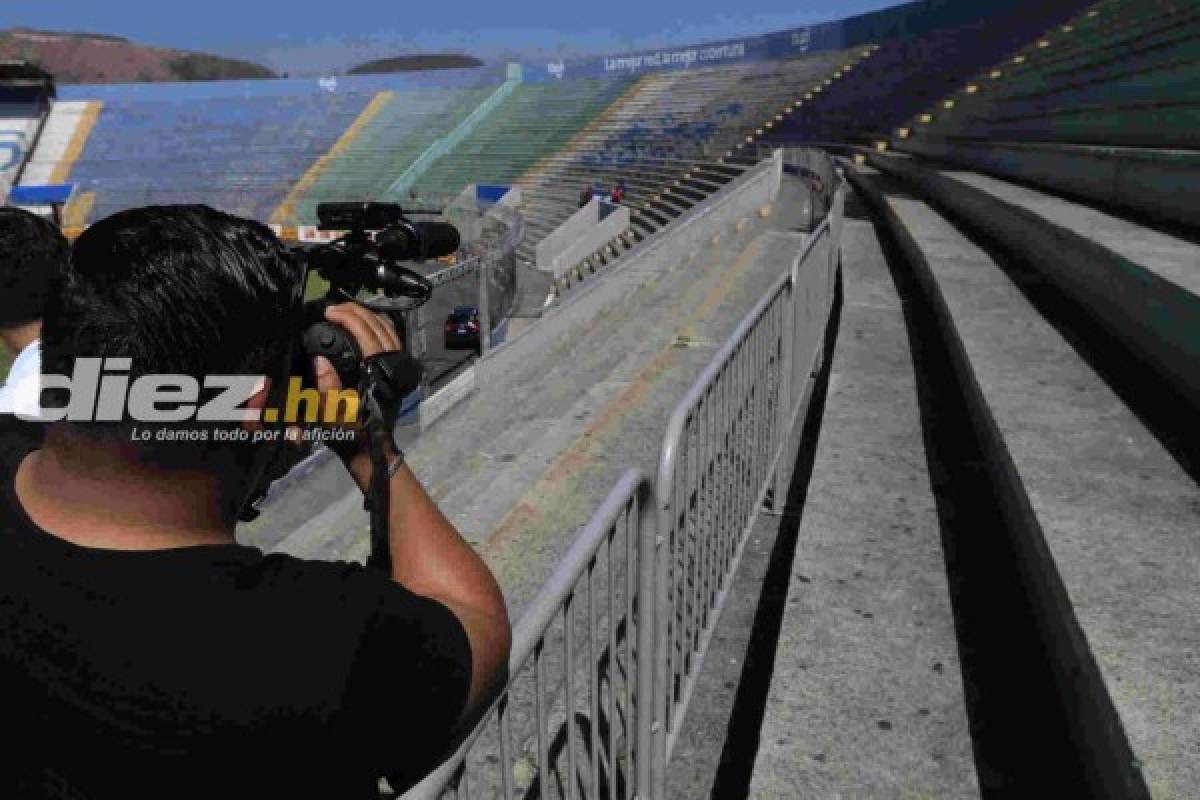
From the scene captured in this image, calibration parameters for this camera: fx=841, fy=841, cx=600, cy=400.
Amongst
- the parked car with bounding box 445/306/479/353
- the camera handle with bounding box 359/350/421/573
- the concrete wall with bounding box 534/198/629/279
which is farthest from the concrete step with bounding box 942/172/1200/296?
the concrete wall with bounding box 534/198/629/279

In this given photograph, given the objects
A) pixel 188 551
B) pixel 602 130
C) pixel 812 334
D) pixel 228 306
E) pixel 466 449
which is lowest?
pixel 466 449

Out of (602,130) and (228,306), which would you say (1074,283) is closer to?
(228,306)

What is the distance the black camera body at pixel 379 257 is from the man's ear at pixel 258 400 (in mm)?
248

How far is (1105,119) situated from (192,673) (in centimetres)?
897

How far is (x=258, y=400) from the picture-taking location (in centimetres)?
104

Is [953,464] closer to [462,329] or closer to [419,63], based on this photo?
[462,329]

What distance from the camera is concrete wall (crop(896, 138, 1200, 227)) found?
538 centimetres

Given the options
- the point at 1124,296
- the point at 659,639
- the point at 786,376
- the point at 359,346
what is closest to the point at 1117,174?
→ the point at 1124,296

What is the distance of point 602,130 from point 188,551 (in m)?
41.1

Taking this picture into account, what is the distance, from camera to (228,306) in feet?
3.20

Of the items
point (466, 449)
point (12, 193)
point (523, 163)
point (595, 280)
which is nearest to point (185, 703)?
point (466, 449)

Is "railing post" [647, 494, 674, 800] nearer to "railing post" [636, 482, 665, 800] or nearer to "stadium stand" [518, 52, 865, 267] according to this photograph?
"railing post" [636, 482, 665, 800]

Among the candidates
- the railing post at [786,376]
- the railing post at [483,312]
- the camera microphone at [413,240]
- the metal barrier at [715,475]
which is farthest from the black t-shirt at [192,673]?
the railing post at [483,312]

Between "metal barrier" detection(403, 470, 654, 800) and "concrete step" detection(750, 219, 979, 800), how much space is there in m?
0.47
